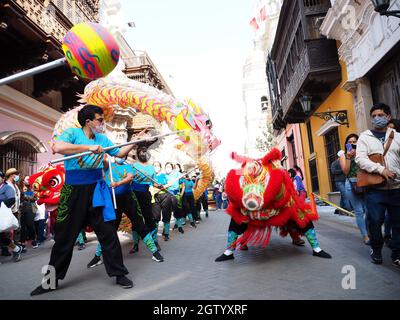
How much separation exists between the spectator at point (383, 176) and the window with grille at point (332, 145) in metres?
9.60

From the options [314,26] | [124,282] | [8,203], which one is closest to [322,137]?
[314,26]

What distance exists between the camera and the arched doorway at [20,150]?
9445 millimetres

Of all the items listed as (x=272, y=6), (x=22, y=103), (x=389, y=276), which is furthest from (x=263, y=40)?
(x=389, y=276)

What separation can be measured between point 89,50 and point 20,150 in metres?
9.09

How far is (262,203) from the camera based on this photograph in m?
3.97

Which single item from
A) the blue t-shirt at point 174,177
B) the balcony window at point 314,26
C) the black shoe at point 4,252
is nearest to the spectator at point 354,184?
the blue t-shirt at point 174,177

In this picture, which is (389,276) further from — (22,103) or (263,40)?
(263,40)

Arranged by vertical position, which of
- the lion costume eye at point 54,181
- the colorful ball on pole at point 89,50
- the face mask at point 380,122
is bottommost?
the lion costume eye at point 54,181

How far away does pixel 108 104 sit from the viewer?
6.39m

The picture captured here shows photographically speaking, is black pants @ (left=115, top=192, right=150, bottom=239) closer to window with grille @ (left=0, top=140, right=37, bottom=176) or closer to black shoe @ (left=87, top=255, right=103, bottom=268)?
black shoe @ (left=87, top=255, right=103, bottom=268)

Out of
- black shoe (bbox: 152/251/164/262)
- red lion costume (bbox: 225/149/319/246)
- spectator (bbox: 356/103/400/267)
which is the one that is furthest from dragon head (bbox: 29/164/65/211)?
spectator (bbox: 356/103/400/267)

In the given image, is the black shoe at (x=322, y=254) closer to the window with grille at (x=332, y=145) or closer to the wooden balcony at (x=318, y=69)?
the wooden balcony at (x=318, y=69)

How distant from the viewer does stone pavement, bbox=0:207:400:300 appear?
120 inches
